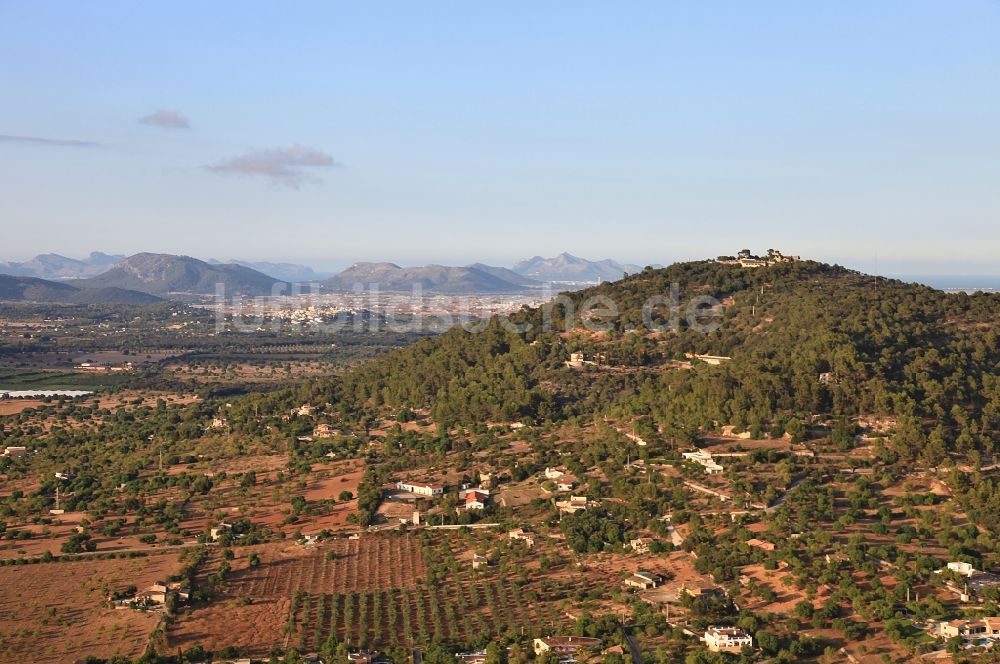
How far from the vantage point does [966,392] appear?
41.7 metres

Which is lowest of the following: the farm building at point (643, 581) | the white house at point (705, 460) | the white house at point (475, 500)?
the farm building at point (643, 581)

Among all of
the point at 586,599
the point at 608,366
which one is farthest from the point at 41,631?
the point at 608,366

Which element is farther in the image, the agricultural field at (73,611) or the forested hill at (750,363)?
the forested hill at (750,363)

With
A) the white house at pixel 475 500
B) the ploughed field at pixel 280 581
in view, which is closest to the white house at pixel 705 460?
the white house at pixel 475 500

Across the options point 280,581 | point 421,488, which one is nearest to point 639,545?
point 421,488

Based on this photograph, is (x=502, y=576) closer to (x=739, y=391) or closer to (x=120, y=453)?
(x=739, y=391)

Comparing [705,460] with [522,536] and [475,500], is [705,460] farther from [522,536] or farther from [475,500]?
[475,500]

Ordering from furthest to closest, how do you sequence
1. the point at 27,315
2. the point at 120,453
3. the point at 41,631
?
the point at 27,315, the point at 120,453, the point at 41,631

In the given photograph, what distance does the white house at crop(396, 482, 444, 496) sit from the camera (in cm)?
4025

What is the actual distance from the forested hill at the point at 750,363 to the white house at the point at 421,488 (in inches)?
326

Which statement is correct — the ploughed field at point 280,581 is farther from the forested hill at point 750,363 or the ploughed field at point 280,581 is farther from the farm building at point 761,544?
the forested hill at point 750,363

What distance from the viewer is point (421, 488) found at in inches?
1599

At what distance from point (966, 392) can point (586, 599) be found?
2023 centimetres

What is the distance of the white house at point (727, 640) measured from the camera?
83.9 feet
